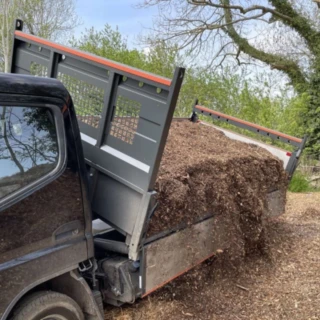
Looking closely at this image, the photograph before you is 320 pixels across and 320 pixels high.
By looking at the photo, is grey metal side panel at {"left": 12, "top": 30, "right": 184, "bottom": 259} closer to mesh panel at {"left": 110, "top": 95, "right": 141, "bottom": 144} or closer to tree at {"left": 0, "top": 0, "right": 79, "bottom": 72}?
mesh panel at {"left": 110, "top": 95, "right": 141, "bottom": 144}

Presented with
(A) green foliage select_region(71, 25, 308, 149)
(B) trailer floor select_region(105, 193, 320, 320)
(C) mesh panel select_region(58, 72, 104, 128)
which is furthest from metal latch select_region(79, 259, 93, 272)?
(A) green foliage select_region(71, 25, 308, 149)

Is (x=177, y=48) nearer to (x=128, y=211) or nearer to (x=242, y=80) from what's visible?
(x=242, y=80)

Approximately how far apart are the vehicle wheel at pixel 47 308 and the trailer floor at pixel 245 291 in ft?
2.23

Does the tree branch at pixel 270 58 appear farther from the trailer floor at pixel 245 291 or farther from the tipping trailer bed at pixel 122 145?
the tipping trailer bed at pixel 122 145

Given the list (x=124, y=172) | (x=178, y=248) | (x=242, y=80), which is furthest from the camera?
(x=242, y=80)

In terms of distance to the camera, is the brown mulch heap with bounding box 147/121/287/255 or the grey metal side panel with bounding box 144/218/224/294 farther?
the brown mulch heap with bounding box 147/121/287/255

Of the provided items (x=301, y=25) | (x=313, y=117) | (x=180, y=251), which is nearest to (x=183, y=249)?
(x=180, y=251)

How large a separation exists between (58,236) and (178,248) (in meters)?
1.08

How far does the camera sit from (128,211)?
107 inches

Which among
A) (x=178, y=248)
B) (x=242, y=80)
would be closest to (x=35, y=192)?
(x=178, y=248)

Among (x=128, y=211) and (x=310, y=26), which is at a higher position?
(x=310, y=26)

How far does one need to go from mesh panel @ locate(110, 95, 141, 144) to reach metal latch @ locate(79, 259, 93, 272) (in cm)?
86

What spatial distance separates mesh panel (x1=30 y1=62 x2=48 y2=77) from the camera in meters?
3.05

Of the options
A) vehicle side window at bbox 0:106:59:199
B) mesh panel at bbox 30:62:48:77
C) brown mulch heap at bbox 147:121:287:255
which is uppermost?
mesh panel at bbox 30:62:48:77
